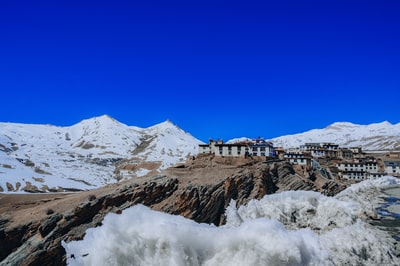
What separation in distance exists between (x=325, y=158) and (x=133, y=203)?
69.2 metres

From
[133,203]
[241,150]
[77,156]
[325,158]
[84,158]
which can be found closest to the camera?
[133,203]

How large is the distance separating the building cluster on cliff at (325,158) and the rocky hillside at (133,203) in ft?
18.4

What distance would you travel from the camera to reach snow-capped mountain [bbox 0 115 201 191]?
71750 millimetres

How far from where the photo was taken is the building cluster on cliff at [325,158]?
2291 inches

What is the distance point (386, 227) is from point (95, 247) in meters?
26.5

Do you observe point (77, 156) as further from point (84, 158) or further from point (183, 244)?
point (183, 244)

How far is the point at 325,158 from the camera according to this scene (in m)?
90.5

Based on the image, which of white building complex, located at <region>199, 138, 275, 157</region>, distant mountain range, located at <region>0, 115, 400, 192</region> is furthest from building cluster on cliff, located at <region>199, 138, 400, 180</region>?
distant mountain range, located at <region>0, 115, 400, 192</region>

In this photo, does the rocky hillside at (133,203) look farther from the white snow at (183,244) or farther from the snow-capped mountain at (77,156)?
the white snow at (183,244)

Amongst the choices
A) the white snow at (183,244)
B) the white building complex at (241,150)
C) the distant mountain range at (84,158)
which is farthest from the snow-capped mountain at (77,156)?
the white snow at (183,244)

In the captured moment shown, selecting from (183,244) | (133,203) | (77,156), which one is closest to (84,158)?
(77,156)

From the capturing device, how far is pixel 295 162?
71750 millimetres

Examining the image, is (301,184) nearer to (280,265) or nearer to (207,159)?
(207,159)

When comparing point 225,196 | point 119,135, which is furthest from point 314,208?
point 119,135
